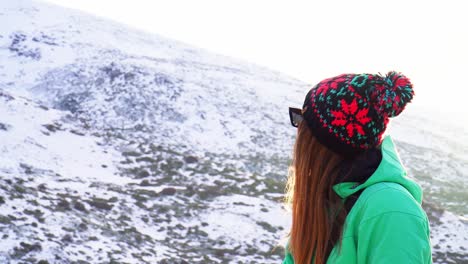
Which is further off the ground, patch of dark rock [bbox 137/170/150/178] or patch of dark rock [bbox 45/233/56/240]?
patch of dark rock [bbox 45/233/56/240]

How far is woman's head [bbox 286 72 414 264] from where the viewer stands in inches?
68.7

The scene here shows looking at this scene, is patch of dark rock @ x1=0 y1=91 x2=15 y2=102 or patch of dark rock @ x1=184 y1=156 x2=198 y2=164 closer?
patch of dark rock @ x1=184 y1=156 x2=198 y2=164

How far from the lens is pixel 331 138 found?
1788mm

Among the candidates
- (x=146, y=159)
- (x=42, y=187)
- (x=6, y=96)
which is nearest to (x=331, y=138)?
(x=42, y=187)

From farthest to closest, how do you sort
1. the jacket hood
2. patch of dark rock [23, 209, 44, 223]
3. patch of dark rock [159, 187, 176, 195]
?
patch of dark rock [159, 187, 176, 195]
patch of dark rock [23, 209, 44, 223]
the jacket hood

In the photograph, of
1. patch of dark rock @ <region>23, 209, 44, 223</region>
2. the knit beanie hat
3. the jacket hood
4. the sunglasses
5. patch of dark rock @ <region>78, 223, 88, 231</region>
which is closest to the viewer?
the jacket hood

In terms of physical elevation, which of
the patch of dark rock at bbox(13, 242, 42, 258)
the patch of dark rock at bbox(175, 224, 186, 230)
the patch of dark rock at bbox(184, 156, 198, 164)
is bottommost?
the patch of dark rock at bbox(175, 224, 186, 230)

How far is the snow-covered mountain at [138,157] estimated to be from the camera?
32.5 ft

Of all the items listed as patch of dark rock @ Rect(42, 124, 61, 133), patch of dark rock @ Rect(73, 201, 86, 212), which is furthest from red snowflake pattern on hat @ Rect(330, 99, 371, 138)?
patch of dark rock @ Rect(42, 124, 61, 133)

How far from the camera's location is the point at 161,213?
39.6ft

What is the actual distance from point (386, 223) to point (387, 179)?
0.20 metres

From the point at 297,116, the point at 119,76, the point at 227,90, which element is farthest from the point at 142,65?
the point at 297,116

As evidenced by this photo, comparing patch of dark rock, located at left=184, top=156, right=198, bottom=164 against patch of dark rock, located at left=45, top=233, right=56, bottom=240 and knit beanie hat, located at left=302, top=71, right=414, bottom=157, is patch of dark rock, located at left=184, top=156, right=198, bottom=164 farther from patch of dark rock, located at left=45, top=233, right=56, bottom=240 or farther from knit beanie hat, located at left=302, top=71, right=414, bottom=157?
knit beanie hat, located at left=302, top=71, right=414, bottom=157

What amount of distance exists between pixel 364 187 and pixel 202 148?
60.9 ft
